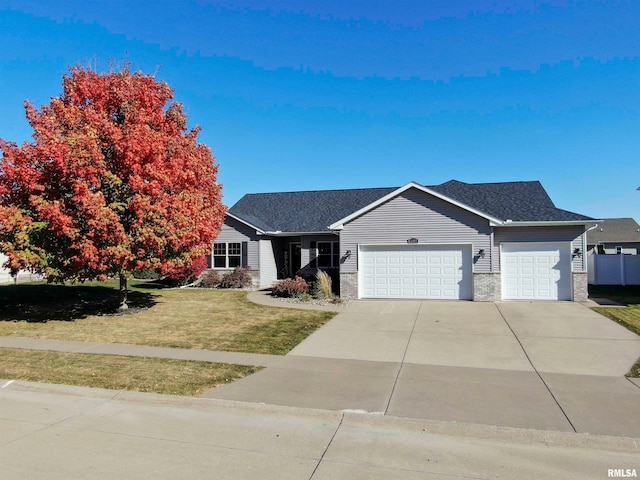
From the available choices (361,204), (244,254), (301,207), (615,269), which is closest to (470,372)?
(244,254)

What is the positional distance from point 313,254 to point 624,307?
46.1 ft

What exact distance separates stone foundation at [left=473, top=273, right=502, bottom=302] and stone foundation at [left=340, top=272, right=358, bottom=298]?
479 centimetres

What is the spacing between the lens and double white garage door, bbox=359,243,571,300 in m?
17.1

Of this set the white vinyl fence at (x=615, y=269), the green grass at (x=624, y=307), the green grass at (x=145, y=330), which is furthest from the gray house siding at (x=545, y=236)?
the white vinyl fence at (x=615, y=269)

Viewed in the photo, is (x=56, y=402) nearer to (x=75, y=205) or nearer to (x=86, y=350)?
(x=86, y=350)

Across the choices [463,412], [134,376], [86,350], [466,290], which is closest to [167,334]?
[86,350]

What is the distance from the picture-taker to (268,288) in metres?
23.1

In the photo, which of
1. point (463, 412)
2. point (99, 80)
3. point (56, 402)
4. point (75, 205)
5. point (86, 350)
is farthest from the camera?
point (99, 80)

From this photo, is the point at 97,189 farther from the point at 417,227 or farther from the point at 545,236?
the point at 545,236

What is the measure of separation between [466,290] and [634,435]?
12562mm

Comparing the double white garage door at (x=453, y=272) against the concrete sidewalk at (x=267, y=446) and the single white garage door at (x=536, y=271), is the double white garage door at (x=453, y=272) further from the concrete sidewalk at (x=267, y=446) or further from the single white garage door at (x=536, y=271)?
the concrete sidewalk at (x=267, y=446)

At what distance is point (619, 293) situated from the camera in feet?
64.8

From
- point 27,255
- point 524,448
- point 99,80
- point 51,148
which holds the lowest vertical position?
point 524,448
